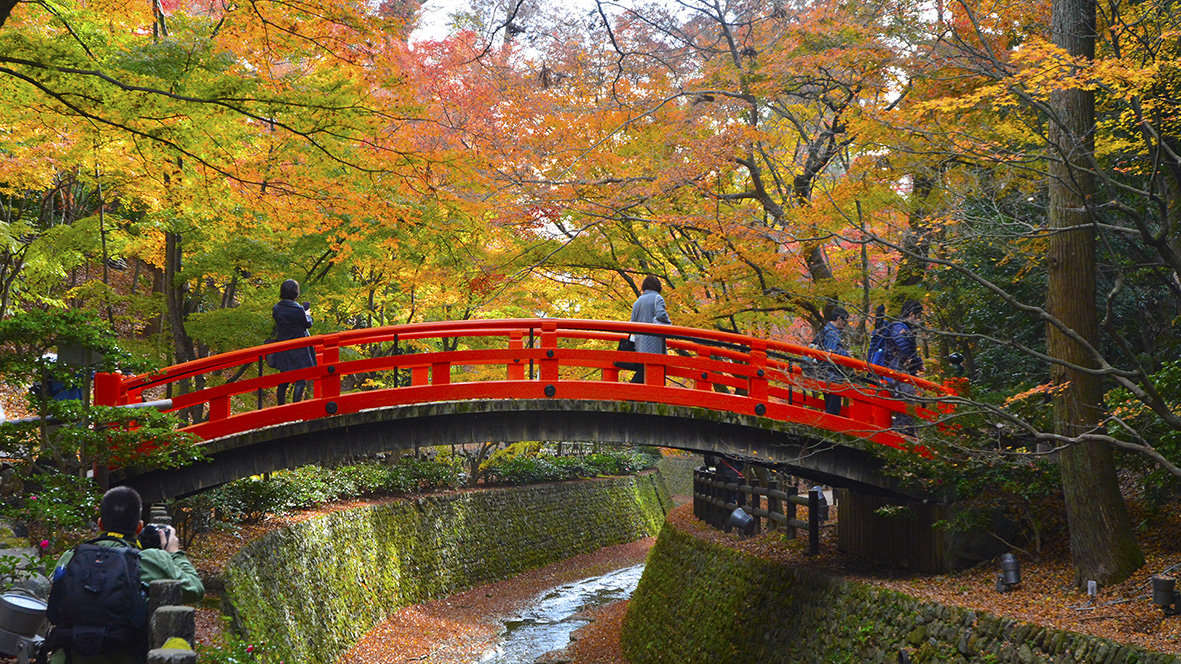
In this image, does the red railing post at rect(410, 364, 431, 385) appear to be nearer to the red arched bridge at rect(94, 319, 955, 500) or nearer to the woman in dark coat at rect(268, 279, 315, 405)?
the red arched bridge at rect(94, 319, 955, 500)

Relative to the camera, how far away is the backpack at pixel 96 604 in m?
4.34

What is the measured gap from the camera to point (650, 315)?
37.1ft

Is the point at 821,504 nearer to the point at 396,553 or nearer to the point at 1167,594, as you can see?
the point at 1167,594

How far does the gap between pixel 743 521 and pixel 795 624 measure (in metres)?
3.91

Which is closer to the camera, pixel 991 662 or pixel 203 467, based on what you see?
pixel 991 662

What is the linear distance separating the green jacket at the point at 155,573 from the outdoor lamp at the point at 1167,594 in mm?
7256

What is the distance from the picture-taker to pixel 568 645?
1588cm

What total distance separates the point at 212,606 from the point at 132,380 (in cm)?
271

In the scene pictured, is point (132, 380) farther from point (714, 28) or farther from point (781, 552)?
point (714, 28)

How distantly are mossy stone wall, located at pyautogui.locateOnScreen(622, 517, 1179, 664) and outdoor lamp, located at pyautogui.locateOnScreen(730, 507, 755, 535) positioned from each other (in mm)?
679

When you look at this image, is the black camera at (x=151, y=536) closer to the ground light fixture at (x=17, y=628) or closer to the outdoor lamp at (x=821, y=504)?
the ground light fixture at (x=17, y=628)

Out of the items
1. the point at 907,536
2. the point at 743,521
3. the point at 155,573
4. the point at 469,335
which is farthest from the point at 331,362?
the point at 743,521

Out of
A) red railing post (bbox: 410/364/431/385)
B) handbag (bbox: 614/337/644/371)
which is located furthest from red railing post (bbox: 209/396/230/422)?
handbag (bbox: 614/337/644/371)

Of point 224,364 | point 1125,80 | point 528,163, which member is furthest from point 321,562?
point 1125,80
